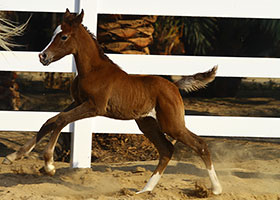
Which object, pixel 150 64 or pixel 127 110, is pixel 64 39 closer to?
pixel 127 110

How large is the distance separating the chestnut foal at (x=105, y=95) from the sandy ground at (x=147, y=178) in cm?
27

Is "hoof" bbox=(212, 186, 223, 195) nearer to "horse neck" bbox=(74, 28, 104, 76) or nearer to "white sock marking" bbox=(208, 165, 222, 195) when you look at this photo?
"white sock marking" bbox=(208, 165, 222, 195)

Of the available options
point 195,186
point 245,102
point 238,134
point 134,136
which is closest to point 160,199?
point 195,186

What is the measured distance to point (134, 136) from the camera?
650 centimetres

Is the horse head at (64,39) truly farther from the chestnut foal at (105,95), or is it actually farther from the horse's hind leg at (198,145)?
the horse's hind leg at (198,145)

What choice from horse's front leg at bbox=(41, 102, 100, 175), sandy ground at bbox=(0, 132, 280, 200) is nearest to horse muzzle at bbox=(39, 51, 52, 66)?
horse's front leg at bbox=(41, 102, 100, 175)

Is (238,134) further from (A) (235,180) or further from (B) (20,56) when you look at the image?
(B) (20,56)

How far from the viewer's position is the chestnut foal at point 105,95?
4207 mm

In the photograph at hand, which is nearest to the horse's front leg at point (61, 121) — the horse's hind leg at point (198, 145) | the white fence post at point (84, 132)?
the horse's hind leg at point (198, 145)

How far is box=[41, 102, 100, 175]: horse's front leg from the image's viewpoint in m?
4.13

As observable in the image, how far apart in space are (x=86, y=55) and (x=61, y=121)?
64 centimetres

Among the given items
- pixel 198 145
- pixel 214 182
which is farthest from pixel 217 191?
pixel 198 145

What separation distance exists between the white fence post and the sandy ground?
137 millimetres

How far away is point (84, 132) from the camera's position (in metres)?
5.47
